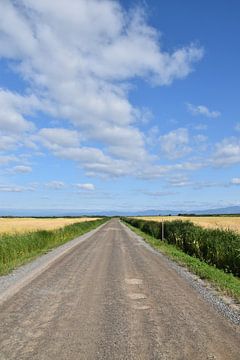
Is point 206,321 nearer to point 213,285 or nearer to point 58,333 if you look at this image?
point 58,333

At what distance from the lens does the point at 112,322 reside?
8367 mm

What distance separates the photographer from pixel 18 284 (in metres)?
13.1

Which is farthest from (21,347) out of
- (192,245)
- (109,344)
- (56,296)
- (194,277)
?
(192,245)

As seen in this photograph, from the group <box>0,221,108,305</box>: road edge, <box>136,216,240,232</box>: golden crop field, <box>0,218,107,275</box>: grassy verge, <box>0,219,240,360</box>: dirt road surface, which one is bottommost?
<box>0,219,240,360</box>: dirt road surface

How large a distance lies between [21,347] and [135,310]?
3424mm

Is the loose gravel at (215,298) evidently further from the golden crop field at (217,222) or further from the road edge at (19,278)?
the golden crop field at (217,222)

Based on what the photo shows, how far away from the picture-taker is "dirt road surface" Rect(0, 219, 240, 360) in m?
6.54

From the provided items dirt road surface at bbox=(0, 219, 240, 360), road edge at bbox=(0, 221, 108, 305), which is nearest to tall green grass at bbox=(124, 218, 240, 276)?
dirt road surface at bbox=(0, 219, 240, 360)

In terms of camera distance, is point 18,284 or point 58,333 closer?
point 58,333

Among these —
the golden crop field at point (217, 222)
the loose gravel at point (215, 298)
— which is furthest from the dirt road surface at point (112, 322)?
the golden crop field at point (217, 222)

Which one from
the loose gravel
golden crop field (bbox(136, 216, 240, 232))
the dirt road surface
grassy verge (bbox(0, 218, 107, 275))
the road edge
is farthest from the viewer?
golden crop field (bbox(136, 216, 240, 232))

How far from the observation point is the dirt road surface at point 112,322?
654 centimetres

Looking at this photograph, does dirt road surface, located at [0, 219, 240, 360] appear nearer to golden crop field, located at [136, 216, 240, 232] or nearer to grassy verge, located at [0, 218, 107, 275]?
grassy verge, located at [0, 218, 107, 275]

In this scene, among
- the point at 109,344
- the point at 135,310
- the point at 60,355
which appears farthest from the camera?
the point at 135,310
